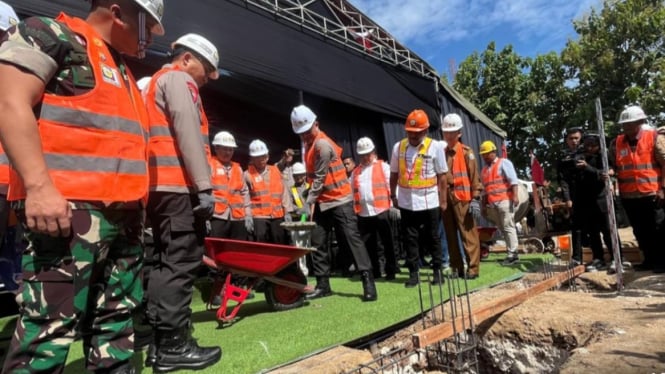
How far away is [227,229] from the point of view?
477cm

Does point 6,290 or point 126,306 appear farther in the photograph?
point 6,290

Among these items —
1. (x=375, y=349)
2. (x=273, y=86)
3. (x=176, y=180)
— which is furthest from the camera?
(x=273, y=86)

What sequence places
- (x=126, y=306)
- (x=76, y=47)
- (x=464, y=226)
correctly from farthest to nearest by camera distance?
1. (x=464, y=226)
2. (x=126, y=306)
3. (x=76, y=47)

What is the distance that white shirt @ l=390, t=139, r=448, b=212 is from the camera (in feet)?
14.3

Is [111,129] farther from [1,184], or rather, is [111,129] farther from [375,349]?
[375,349]

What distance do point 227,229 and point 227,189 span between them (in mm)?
457

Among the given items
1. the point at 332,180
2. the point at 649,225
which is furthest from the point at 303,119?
the point at 649,225

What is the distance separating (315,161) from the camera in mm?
3953

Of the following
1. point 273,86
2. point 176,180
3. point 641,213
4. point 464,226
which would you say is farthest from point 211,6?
point 641,213

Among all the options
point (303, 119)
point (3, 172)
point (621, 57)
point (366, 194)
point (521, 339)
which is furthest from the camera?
point (621, 57)

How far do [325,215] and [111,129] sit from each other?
2832 millimetres

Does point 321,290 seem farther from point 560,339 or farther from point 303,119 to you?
point 560,339

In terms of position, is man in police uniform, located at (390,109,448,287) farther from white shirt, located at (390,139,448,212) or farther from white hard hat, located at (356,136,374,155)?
white hard hat, located at (356,136,374,155)

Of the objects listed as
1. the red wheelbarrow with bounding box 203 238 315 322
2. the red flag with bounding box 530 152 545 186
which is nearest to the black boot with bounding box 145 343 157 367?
the red wheelbarrow with bounding box 203 238 315 322
